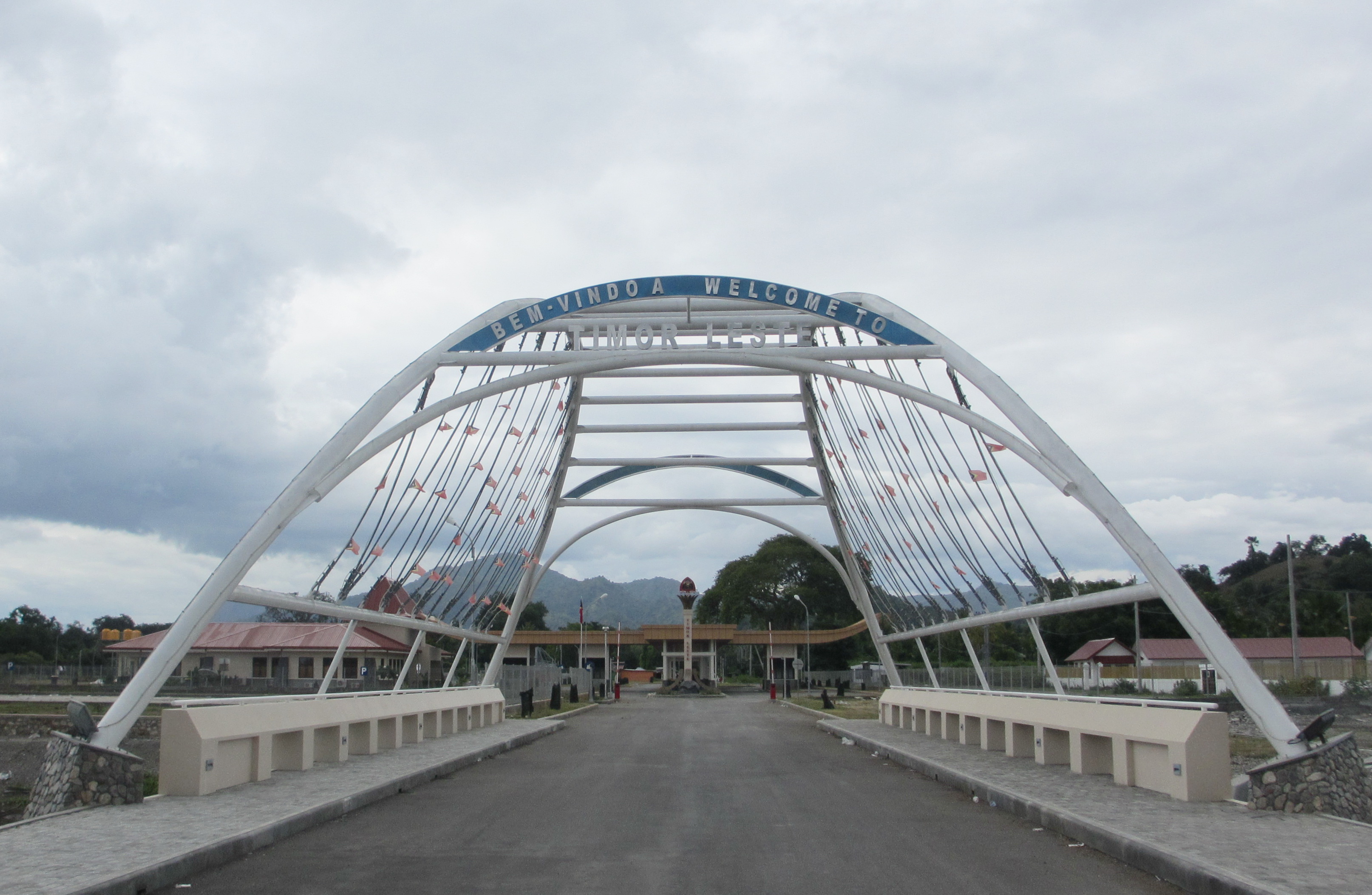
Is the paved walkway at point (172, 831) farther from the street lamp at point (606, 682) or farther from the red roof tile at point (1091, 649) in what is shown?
the red roof tile at point (1091, 649)

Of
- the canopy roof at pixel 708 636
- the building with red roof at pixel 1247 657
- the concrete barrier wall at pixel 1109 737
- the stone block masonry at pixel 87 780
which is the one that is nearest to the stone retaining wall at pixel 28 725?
the stone block masonry at pixel 87 780

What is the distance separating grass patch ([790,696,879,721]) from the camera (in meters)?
32.6

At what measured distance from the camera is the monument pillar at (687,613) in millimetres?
63000

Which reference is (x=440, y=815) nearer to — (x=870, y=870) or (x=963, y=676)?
(x=870, y=870)

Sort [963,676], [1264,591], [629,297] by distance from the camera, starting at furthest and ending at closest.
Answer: [1264,591]
[963,676]
[629,297]

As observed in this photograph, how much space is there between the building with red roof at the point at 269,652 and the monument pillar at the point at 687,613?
1570 cm

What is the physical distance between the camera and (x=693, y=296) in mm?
16547

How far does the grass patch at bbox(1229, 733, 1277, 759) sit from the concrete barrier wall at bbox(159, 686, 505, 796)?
Result: 13293 millimetres

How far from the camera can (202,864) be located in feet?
26.0

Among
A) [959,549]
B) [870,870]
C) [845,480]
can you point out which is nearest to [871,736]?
[959,549]

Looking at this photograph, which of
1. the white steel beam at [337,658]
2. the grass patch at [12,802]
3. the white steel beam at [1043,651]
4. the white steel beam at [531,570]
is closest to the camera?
the white steel beam at [1043,651]

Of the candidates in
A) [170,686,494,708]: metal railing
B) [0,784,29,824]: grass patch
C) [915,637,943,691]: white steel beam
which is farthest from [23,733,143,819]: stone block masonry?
[915,637,943,691]: white steel beam

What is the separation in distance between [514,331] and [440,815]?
25.4 feet

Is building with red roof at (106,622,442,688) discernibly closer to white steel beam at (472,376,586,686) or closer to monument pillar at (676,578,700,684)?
monument pillar at (676,578,700,684)
